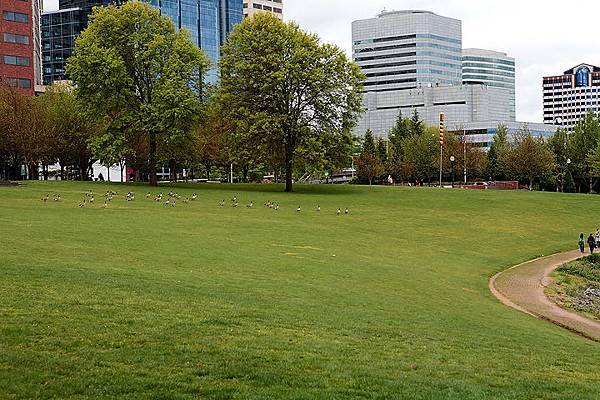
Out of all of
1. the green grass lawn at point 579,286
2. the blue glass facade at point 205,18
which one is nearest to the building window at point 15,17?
the blue glass facade at point 205,18

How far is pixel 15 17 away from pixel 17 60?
6.40 meters

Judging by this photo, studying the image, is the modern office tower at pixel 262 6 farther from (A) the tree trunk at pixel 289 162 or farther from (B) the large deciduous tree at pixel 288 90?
(A) the tree trunk at pixel 289 162

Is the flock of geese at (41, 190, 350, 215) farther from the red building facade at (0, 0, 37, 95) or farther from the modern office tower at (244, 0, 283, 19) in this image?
the modern office tower at (244, 0, 283, 19)

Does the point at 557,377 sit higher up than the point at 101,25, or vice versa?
the point at 101,25

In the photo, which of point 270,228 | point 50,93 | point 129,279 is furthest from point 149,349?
point 50,93

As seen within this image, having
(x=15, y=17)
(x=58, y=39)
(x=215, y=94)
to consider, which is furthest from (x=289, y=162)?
(x=58, y=39)

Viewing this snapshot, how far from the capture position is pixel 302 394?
1029cm

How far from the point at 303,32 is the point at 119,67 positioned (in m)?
18.5

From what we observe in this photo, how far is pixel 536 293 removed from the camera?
28344 mm

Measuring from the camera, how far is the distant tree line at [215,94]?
63.3 m

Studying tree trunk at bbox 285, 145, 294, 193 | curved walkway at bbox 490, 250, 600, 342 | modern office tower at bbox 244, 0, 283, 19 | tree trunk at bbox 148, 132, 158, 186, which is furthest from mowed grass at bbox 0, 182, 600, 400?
modern office tower at bbox 244, 0, 283, 19

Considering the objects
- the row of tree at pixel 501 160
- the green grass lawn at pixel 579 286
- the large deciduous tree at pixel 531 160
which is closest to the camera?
the green grass lawn at pixel 579 286

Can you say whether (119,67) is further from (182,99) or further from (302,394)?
(302,394)

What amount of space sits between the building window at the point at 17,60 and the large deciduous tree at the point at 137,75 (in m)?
41.8
